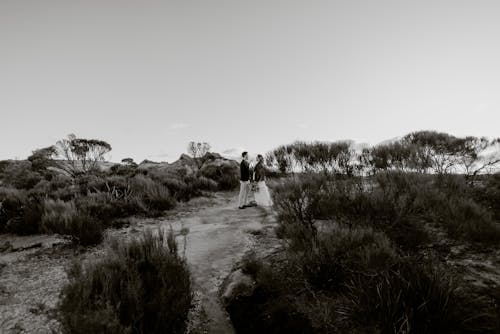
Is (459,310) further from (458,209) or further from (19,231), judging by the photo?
(19,231)

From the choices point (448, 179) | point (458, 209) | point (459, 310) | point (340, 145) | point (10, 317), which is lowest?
point (10, 317)

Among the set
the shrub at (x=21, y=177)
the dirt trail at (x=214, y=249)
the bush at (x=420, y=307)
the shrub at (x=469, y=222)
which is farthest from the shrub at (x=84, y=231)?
the shrub at (x=21, y=177)

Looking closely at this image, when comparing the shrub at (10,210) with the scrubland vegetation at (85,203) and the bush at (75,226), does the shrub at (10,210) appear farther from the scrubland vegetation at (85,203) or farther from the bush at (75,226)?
the bush at (75,226)

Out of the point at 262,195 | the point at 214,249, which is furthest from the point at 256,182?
the point at 214,249

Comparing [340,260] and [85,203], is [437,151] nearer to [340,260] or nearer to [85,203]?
[340,260]

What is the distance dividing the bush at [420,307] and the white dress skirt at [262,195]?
739cm

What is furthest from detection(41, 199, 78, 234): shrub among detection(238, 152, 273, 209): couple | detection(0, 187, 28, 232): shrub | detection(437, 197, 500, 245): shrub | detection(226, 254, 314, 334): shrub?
detection(437, 197, 500, 245): shrub

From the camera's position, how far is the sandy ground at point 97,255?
3.16m

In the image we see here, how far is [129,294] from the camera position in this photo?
2475 millimetres

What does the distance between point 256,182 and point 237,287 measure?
681cm

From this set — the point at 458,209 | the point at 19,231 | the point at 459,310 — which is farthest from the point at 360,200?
the point at 19,231

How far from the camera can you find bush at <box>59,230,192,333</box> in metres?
2.14

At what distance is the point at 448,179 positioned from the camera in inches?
355

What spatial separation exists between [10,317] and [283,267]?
352 centimetres
